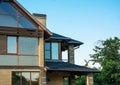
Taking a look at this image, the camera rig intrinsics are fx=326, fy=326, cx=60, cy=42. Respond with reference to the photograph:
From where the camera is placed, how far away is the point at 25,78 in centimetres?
2677

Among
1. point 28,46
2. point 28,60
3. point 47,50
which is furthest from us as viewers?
point 47,50

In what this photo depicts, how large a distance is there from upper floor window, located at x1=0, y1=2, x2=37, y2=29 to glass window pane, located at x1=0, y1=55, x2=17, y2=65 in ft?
8.66

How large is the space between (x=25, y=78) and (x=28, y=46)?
267 centimetres

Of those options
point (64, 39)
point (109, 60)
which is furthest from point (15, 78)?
point (109, 60)

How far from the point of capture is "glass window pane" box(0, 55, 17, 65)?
26022 mm

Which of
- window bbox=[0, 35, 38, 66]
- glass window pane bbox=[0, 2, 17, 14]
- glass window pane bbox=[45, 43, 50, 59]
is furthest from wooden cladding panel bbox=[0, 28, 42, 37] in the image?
glass window pane bbox=[45, 43, 50, 59]

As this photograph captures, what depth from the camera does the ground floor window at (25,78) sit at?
86.3 feet

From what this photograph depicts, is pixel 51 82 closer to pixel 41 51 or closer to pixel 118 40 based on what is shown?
pixel 41 51

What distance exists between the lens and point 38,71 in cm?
2722

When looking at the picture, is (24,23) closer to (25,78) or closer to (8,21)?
(8,21)

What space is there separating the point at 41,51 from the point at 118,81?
15.0 meters

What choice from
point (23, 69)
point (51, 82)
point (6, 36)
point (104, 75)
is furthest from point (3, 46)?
point (104, 75)

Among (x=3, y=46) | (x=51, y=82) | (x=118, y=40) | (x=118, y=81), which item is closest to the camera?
(x=3, y=46)

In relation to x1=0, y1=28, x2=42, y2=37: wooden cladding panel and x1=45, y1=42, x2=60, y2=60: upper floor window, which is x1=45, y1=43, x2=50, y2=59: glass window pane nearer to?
x1=45, y1=42, x2=60, y2=60: upper floor window
